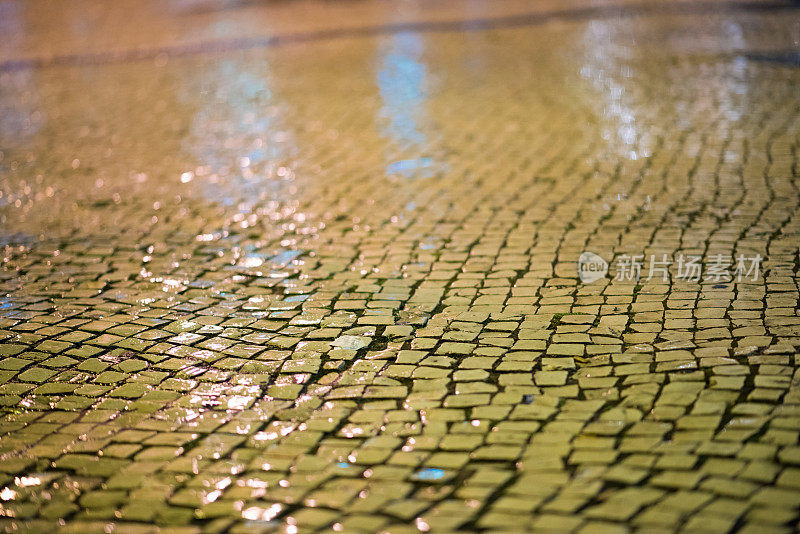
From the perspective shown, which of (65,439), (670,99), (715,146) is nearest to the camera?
(65,439)

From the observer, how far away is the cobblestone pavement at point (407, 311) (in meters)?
3.38

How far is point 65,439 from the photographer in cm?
387

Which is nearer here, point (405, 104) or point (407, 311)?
point (407, 311)

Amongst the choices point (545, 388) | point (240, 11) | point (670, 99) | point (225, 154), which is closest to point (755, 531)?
point (545, 388)

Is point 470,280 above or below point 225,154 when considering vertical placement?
below

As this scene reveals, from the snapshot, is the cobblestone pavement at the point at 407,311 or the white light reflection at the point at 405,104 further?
the white light reflection at the point at 405,104

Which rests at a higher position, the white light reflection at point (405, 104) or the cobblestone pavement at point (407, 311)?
the white light reflection at point (405, 104)

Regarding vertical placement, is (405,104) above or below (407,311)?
above

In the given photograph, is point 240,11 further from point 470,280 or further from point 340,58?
point 470,280

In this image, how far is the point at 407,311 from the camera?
503 centimetres

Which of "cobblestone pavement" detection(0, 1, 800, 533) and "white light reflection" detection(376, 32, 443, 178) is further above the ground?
"white light reflection" detection(376, 32, 443, 178)

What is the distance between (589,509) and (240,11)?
19.6 metres

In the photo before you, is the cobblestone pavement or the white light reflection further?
the white light reflection

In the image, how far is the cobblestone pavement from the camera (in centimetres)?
338
